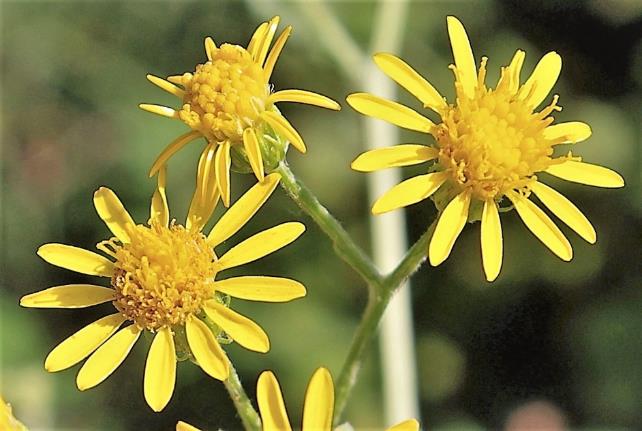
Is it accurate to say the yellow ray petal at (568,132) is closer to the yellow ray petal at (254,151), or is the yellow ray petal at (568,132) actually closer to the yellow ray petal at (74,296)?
the yellow ray petal at (254,151)

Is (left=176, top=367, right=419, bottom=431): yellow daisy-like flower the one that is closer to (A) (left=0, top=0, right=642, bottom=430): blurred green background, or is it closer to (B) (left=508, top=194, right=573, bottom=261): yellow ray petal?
(B) (left=508, top=194, right=573, bottom=261): yellow ray petal

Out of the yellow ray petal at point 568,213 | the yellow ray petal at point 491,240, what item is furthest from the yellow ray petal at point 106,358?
the yellow ray petal at point 568,213

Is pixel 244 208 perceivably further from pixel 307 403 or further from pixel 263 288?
pixel 307 403

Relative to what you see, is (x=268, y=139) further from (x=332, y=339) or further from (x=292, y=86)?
(x=292, y=86)

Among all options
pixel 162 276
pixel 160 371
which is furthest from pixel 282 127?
pixel 160 371

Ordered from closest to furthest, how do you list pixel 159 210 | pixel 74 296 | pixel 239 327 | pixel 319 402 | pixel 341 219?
1. pixel 319 402
2. pixel 239 327
3. pixel 74 296
4. pixel 159 210
5. pixel 341 219

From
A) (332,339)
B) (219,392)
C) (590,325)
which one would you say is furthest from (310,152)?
(590,325)

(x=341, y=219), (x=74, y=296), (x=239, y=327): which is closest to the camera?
(x=239, y=327)
